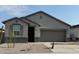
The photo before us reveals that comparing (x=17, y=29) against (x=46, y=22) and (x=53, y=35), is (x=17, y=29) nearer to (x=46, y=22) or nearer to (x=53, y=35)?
(x=46, y=22)

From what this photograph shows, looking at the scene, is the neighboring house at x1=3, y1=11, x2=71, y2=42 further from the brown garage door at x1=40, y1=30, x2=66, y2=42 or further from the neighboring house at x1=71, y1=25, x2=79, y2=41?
the neighboring house at x1=71, y1=25, x2=79, y2=41

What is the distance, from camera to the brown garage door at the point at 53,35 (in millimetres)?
37438

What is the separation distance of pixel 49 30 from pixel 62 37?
7.90 feet

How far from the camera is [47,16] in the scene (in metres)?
37.8

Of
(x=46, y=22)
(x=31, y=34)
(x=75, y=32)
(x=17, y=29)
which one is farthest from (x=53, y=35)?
(x=17, y=29)

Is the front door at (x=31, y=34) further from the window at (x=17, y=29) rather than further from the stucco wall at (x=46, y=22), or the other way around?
the window at (x=17, y=29)

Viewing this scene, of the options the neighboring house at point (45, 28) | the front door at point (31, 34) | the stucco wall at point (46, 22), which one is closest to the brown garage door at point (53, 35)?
the neighboring house at point (45, 28)

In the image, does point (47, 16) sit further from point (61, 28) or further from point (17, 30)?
point (17, 30)

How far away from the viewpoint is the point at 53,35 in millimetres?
37969

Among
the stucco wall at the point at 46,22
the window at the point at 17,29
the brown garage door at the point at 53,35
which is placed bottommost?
the brown garage door at the point at 53,35

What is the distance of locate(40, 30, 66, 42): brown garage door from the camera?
37438mm

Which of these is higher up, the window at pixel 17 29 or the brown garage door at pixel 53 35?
the window at pixel 17 29
